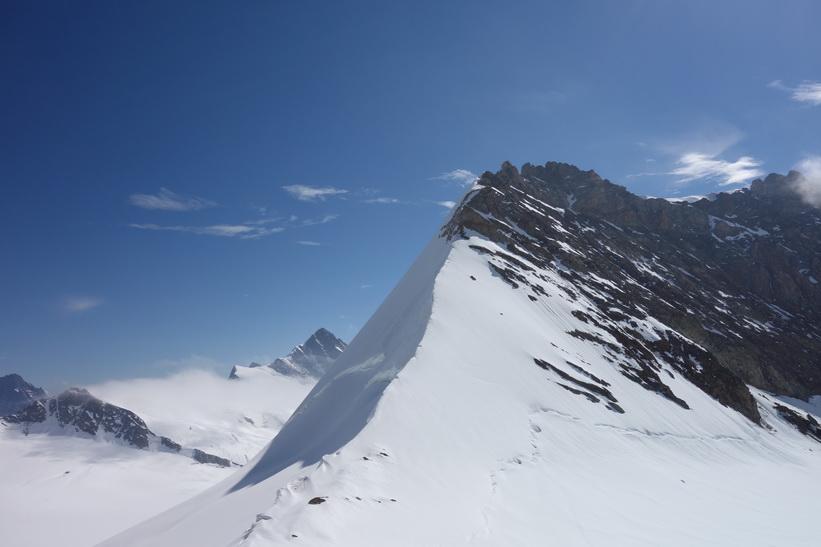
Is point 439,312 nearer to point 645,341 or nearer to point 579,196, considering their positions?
point 645,341

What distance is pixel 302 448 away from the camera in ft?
59.2

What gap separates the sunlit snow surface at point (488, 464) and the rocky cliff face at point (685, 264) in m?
8.19

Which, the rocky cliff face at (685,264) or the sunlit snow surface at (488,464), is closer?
the sunlit snow surface at (488,464)

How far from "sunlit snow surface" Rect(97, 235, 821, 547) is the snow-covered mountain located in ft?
0.28

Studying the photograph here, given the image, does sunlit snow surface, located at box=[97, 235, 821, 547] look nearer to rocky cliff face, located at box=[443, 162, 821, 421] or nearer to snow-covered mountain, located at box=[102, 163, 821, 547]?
snow-covered mountain, located at box=[102, 163, 821, 547]

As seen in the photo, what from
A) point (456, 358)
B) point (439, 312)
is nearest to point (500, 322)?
point (439, 312)

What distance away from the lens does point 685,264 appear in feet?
282

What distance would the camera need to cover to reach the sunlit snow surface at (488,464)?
9039 millimetres

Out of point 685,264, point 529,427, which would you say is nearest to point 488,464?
point 529,427

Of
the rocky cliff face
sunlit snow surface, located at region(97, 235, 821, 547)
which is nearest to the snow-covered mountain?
sunlit snow surface, located at region(97, 235, 821, 547)

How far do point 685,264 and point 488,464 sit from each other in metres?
92.6

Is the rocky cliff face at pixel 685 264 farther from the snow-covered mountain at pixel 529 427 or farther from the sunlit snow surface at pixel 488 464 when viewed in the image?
the sunlit snow surface at pixel 488 464

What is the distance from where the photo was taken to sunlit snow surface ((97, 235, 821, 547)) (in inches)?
356

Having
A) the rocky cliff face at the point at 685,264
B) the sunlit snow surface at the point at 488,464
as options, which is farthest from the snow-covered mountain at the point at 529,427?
the rocky cliff face at the point at 685,264
